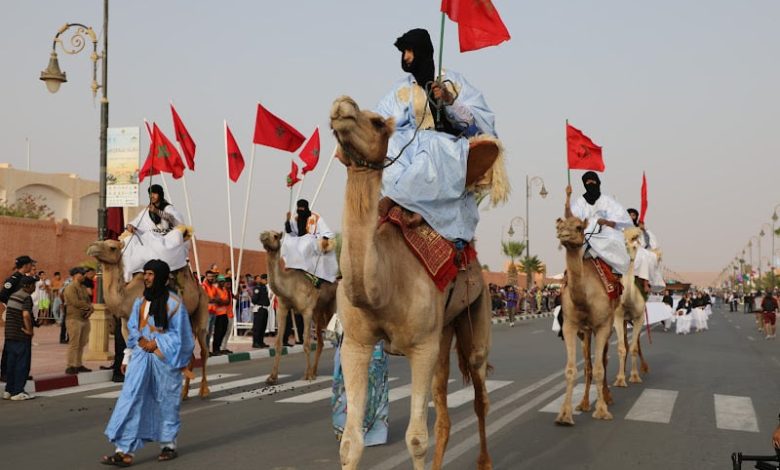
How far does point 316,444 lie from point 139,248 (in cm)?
470

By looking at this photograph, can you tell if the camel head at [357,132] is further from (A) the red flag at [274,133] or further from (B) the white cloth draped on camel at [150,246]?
(A) the red flag at [274,133]

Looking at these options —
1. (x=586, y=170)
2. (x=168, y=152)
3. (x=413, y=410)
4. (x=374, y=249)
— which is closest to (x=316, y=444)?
(x=413, y=410)

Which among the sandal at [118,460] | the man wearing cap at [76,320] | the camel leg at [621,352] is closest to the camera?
the sandal at [118,460]

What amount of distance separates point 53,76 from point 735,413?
52.1 ft

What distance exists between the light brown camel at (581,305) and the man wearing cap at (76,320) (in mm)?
9403

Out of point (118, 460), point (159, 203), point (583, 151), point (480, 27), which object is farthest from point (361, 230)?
point (583, 151)

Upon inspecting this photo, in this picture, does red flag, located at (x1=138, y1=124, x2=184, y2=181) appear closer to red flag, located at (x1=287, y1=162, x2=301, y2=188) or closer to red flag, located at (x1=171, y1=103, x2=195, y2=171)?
red flag, located at (x1=171, y1=103, x2=195, y2=171)

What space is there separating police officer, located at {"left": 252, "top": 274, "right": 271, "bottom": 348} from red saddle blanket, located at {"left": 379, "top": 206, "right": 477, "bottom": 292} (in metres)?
17.7

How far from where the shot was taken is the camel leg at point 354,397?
16.7 ft

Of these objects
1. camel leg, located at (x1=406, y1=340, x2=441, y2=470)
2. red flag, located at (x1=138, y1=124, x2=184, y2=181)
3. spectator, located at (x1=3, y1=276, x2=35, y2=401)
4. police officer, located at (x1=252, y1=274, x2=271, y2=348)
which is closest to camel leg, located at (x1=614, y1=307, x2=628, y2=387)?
camel leg, located at (x1=406, y1=340, x2=441, y2=470)

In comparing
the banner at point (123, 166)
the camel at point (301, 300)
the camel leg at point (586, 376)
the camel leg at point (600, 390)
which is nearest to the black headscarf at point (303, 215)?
the camel at point (301, 300)

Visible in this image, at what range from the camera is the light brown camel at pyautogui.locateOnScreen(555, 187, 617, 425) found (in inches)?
403

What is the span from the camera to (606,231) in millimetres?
11812

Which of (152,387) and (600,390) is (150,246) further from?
(600,390)
